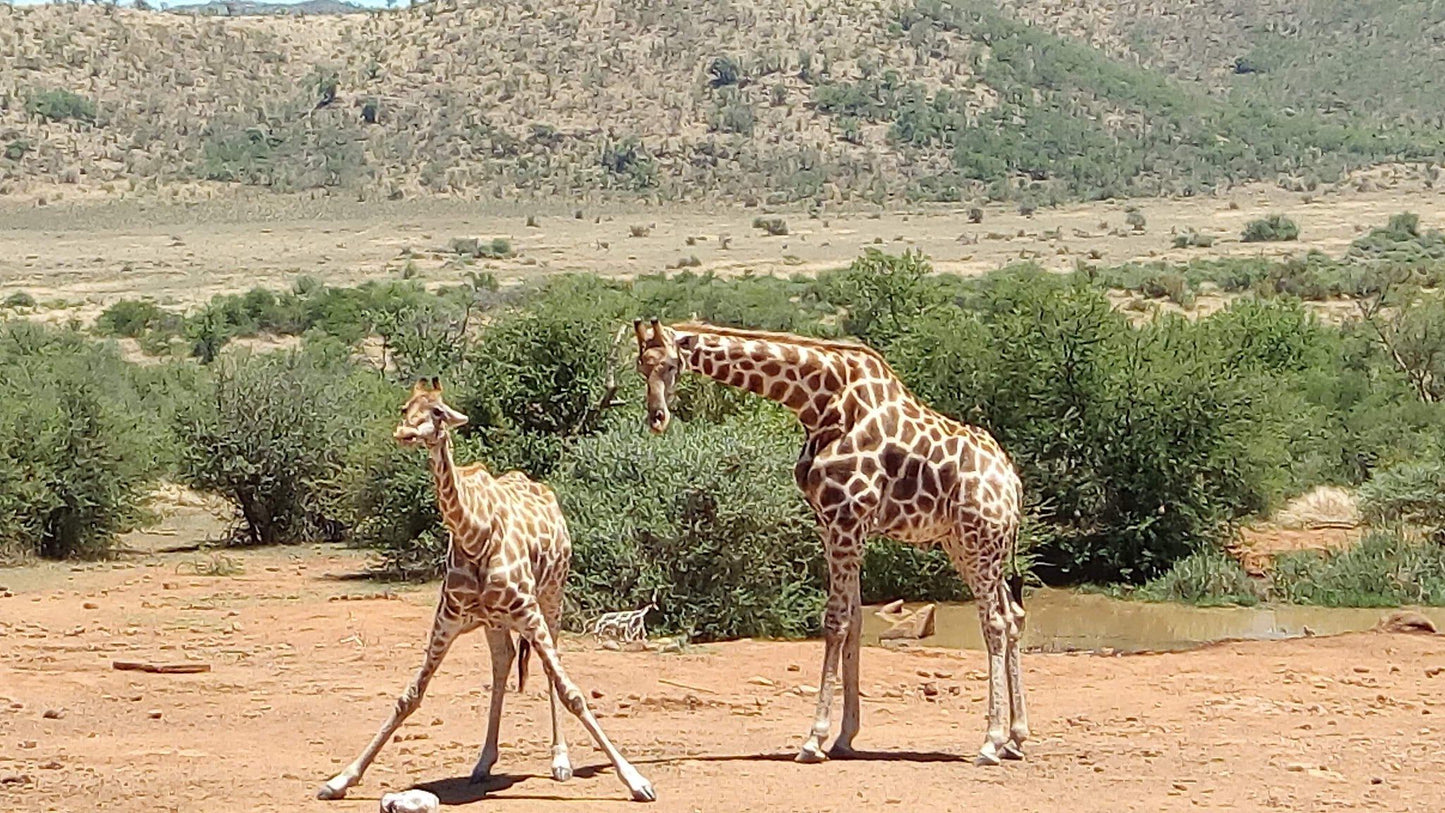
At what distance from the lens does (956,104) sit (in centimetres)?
9306

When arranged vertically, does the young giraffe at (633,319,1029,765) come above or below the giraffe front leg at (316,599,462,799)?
above

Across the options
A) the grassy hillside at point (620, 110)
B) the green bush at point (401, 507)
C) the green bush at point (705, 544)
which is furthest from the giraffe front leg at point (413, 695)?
the grassy hillside at point (620, 110)

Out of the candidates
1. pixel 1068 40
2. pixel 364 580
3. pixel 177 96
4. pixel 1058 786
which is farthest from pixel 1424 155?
pixel 1058 786

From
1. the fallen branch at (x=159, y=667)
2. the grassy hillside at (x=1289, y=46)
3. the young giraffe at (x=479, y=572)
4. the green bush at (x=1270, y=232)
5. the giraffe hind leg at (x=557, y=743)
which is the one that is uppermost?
the grassy hillside at (x=1289, y=46)

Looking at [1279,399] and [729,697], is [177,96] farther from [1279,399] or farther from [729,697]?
[729,697]

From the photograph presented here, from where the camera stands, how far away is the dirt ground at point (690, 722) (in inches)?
376

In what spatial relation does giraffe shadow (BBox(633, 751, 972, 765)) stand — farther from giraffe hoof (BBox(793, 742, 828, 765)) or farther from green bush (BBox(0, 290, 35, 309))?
green bush (BBox(0, 290, 35, 309))

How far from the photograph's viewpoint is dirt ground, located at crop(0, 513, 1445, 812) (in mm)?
9547

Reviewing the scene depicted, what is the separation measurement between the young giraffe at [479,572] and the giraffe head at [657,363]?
826 mm

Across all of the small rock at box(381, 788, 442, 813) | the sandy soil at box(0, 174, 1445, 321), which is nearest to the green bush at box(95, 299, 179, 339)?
the sandy soil at box(0, 174, 1445, 321)

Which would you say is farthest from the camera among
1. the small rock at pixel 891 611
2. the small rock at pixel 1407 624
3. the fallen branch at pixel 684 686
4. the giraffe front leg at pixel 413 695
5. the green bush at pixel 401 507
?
the green bush at pixel 401 507

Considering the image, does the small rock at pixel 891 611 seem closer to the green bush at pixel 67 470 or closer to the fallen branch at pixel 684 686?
the fallen branch at pixel 684 686

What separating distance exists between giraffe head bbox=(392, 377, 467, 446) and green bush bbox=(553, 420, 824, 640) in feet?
24.9

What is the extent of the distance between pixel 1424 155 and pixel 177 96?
6058 centimetres
